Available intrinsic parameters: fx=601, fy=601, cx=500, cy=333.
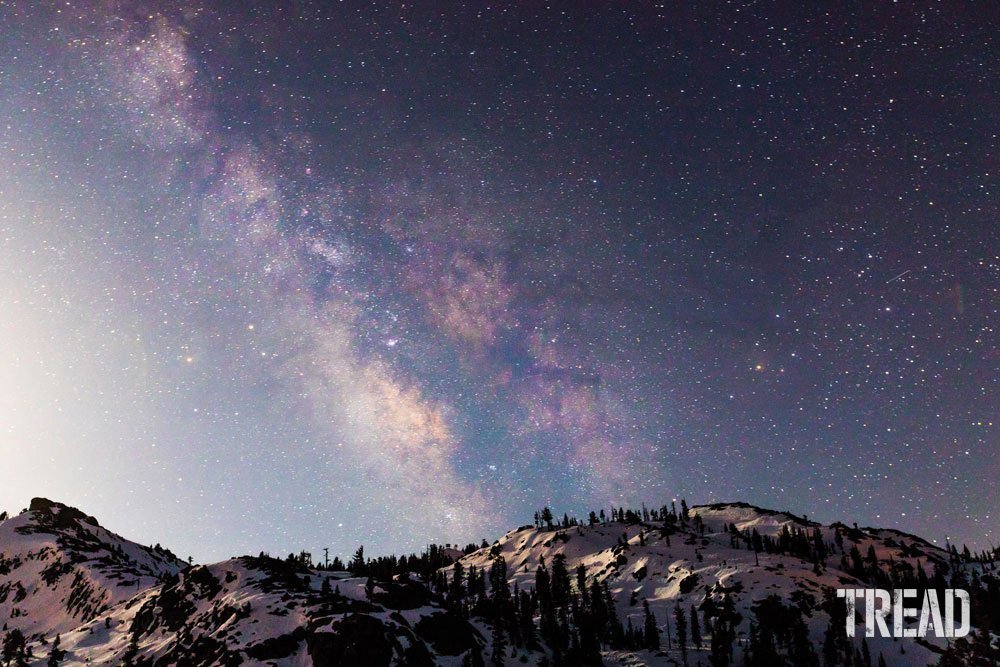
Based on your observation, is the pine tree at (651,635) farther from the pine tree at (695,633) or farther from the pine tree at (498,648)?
the pine tree at (498,648)

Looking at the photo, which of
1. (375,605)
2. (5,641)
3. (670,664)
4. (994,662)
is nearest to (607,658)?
(670,664)

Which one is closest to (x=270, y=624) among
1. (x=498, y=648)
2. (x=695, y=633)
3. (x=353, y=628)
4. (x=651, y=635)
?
(x=353, y=628)

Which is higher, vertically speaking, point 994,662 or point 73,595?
point 994,662

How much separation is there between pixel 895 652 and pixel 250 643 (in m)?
161

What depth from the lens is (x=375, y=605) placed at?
147625mm

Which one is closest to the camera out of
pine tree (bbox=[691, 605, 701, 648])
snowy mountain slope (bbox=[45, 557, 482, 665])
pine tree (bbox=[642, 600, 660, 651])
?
snowy mountain slope (bbox=[45, 557, 482, 665])

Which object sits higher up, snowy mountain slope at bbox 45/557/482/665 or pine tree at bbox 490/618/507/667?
snowy mountain slope at bbox 45/557/482/665

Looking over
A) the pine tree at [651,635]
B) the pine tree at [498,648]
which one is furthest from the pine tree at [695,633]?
the pine tree at [498,648]

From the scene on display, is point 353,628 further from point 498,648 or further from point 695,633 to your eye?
point 695,633

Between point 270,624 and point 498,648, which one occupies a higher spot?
point 270,624

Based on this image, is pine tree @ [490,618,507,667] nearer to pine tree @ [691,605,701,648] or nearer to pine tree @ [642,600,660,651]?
pine tree @ [642,600,660,651]

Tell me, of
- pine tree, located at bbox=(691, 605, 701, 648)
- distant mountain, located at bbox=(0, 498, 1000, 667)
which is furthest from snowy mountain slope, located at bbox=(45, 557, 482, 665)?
pine tree, located at bbox=(691, 605, 701, 648)

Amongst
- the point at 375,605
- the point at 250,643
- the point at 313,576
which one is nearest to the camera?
the point at 250,643

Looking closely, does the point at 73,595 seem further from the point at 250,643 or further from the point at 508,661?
the point at 508,661
